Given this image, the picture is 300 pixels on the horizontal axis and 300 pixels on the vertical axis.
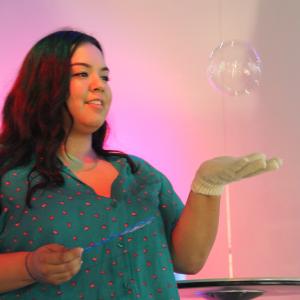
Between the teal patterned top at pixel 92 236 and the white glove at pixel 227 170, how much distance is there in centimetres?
10

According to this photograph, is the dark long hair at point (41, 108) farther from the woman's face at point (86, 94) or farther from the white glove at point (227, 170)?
the white glove at point (227, 170)

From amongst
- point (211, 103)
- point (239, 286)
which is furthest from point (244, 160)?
point (211, 103)

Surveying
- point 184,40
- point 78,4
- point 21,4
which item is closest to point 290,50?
point 184,40

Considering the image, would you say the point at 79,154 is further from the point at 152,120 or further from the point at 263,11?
the point at 263,11

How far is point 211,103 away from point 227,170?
110cm

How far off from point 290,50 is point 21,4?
2.90 feet

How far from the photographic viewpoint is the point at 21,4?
6.15 feet

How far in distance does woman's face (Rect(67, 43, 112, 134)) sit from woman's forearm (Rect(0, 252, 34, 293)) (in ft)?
0.80

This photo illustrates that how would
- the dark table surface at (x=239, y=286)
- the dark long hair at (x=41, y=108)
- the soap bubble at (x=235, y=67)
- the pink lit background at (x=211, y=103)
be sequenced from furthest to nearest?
1. the pink lit background at (x=211, y=103)
2. the soap bubble at (x=235, y=67)
3. the dark table surface at (x=239, y=286)
4. the dark long hair at (x=41, y=108)

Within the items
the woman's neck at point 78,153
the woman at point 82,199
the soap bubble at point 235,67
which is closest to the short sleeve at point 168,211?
the woman at point 82,199

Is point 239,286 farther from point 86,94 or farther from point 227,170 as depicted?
point 86,94

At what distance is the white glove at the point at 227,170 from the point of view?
0.86 metres

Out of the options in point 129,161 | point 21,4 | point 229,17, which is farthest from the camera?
point 229,17

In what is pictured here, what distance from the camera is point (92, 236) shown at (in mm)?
878
